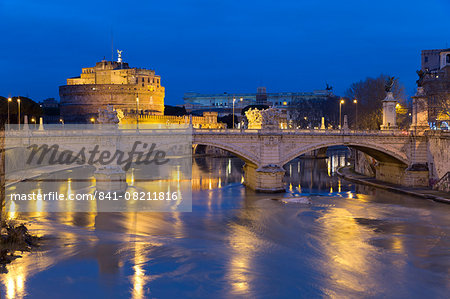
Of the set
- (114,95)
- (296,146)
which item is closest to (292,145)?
(296,146)

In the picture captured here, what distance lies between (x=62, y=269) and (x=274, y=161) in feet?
77.0

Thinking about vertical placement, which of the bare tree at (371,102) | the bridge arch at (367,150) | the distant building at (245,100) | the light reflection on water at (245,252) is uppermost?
the distant building at (245,100)

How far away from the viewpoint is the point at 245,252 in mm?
23891

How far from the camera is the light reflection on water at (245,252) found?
1923 cm

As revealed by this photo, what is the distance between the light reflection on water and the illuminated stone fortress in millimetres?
65741

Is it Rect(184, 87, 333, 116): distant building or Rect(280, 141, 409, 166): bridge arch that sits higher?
Rect(184, 87, 333, 116): distant building

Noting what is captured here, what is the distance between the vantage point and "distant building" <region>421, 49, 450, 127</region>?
164ft

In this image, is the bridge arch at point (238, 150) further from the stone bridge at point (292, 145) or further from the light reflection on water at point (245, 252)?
the light reflection on water at point (245, 252)

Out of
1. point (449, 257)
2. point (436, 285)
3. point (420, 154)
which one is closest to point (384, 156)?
point (420, 154)

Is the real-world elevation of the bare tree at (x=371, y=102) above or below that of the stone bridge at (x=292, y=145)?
above

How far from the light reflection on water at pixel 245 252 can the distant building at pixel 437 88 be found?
17429mm

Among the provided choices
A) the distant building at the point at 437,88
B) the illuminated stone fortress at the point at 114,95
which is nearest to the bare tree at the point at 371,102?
the distant building at the point at 437,88

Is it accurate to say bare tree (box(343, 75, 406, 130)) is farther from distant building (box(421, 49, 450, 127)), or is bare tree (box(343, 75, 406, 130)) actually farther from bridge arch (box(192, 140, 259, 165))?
bridge arch (box(192, 140, 259, 165))

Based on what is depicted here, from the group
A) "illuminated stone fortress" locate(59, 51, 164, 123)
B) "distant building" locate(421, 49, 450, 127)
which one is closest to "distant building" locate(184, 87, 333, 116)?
"illuminated stone fortress" locate(59, 51, 164, 123)
